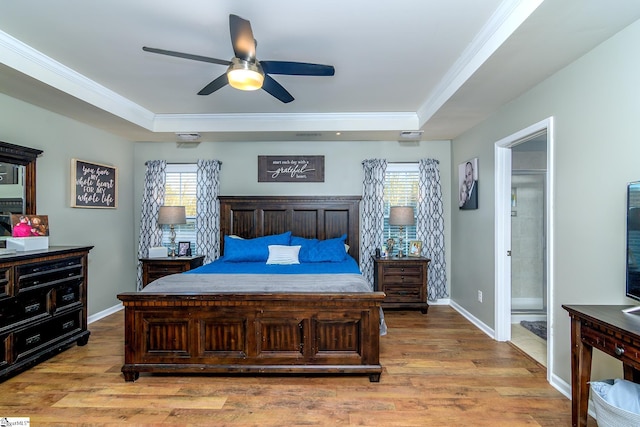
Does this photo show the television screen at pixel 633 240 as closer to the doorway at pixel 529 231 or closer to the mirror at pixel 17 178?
the doorway at pixel 529 231

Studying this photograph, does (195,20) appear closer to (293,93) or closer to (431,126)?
(293,93)

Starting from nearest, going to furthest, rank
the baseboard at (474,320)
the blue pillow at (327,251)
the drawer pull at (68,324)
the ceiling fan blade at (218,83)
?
1. the ceiling fan blade at (218,83)
2. the drawer pull at (68,324)
3. the baseboard at (474,320)
4. the blue pillow at (327,251)

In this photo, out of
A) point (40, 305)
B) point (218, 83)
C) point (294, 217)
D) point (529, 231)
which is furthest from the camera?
point (294, 217)

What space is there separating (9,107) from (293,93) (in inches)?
108

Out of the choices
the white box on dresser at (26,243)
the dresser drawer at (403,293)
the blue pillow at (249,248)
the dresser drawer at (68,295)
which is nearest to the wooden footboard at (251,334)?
the dresser drawer at (68,295)

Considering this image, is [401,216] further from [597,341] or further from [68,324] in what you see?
[68,324]

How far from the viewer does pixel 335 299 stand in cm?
266

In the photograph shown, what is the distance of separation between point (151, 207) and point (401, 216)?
12.0 ft

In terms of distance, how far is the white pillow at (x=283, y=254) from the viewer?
4094 mm

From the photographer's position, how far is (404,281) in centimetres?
456

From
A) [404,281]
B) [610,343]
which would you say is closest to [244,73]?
[610,343]

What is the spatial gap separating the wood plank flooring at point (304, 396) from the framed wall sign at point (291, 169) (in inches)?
107

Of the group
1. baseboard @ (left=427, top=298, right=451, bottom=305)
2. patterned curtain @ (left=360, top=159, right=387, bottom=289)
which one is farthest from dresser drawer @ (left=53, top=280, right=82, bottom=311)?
baseboard @ (left=427, top=298, right=451, bottom=305)

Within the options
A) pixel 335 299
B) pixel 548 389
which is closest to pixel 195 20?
pixel 335 299
